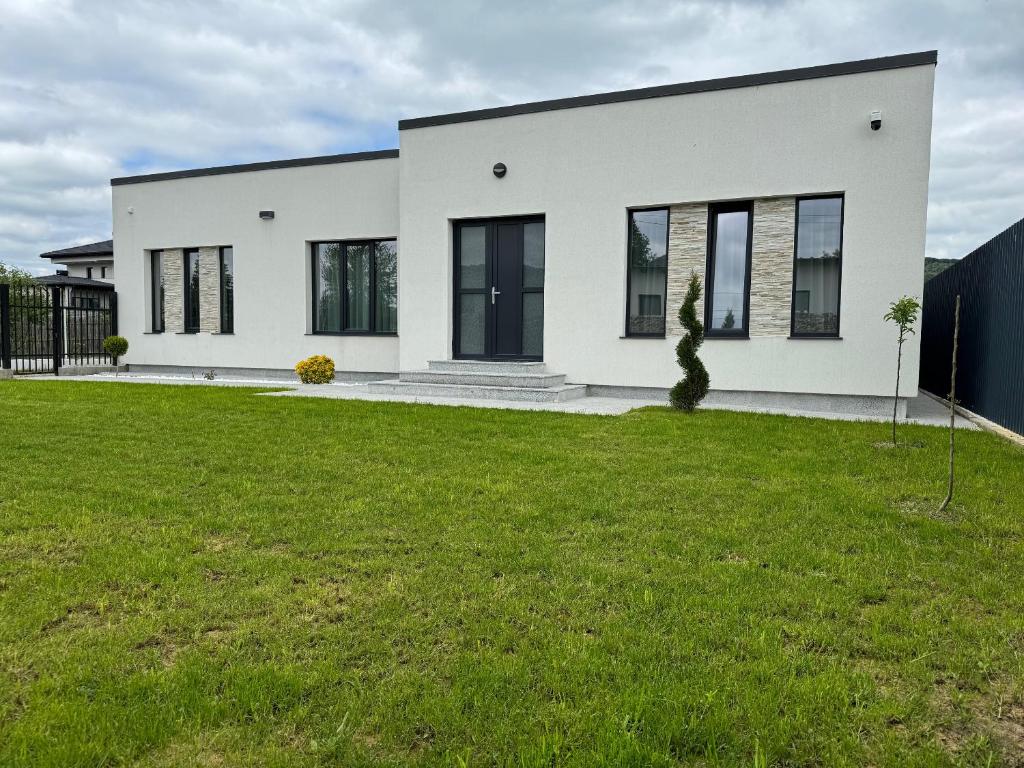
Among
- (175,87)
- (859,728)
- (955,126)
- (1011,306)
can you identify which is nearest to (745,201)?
(1011,306)

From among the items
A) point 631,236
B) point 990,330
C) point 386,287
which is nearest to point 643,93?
point 631,236

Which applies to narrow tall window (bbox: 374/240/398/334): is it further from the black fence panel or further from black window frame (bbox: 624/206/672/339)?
the black fence panel

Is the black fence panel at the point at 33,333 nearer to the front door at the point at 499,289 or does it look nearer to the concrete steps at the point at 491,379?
the concrete steps at the point at 491,379

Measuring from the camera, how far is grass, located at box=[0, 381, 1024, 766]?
1.94 meters

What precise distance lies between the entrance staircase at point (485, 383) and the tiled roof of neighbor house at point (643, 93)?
13.3 ft

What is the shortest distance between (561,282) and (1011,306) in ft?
19.2

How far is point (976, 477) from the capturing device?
17.0 ft

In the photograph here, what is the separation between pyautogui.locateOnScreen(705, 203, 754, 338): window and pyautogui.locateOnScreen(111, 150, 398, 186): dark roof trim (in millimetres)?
6205

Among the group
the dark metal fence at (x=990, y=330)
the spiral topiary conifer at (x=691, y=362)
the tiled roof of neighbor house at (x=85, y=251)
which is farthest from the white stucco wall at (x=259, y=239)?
the tiled roof of neighbor house at (x=85, y=251)

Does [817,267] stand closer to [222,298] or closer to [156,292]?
[222,298]

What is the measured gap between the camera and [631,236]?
10609mm

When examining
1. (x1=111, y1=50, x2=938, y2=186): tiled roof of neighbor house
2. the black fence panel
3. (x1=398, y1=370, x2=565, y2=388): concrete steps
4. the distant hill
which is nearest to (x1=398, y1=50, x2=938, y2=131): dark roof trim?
(x1=111, y1=50, x2=938, y2=186): tiled roof of neighbor house

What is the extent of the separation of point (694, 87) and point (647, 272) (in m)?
2.71

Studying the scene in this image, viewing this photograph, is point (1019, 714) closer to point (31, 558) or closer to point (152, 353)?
point (31, 558)
